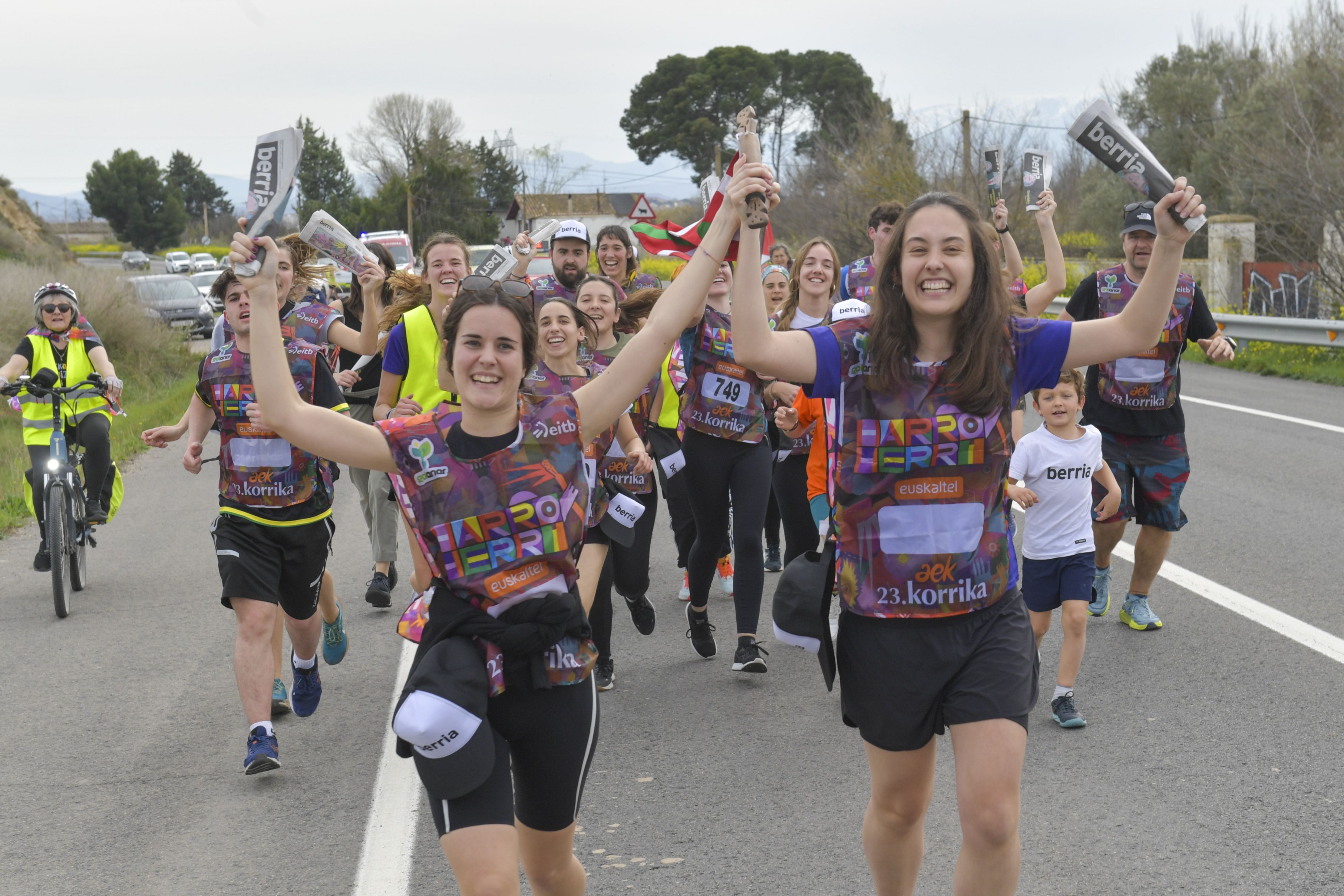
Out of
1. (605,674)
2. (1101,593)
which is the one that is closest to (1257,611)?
(1101,593)

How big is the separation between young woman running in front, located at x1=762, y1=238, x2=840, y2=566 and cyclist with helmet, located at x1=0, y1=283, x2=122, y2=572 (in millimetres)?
4709

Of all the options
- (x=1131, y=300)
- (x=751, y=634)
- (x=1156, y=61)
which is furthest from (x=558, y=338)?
(x=1156, y=61)

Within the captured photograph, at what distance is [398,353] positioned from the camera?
627 centimetres

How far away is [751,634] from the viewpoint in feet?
20.6

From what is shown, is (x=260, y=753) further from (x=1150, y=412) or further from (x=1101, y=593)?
(x=1150, y=412)

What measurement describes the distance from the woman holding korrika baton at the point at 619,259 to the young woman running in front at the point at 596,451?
4.93 ft

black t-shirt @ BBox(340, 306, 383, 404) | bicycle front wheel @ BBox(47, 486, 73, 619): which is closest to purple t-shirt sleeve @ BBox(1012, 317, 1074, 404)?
black t-shirt @ BBox(340, 306, 383, 404)

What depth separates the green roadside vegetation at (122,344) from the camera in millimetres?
17234

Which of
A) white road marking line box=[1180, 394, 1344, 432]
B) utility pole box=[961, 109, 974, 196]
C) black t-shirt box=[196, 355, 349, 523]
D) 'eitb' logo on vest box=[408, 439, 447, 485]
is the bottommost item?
white road marking line box=[1180, 394, 1344, 432]

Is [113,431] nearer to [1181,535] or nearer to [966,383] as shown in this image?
[1181,535]

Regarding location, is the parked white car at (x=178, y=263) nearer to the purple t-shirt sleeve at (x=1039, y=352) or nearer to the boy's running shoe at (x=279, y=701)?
the boy's running shoe at (x=279, y=701)

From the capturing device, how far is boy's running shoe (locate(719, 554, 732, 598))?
812cm

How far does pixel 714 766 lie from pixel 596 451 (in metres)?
1.38

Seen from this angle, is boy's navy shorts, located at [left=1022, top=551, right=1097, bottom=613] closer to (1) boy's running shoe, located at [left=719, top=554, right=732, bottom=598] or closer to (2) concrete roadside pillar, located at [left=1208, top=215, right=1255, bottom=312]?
(1) boy's running shoe, located at [left=719, top=554, right=732, bottom=598]
